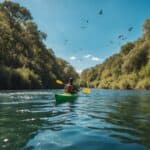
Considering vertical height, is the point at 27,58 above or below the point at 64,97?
above

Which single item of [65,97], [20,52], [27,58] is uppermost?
[20,52]

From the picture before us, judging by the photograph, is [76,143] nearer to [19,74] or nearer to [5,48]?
[19,74]

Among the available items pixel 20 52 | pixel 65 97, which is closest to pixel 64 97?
pixel 65 97

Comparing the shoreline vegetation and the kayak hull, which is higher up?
the shoreline vegetation

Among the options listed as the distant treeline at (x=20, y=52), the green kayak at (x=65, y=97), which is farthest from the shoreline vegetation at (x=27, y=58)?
the green kayak at (x=65, y=97)

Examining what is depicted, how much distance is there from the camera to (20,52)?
76.1 meters

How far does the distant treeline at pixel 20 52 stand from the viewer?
53.7m

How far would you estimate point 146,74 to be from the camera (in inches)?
3255

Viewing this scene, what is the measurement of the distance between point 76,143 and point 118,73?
11127cm

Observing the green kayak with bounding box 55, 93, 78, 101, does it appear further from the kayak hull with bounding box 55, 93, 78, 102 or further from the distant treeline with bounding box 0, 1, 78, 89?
the distant treeline with bounding box 0, 1, 78, 89

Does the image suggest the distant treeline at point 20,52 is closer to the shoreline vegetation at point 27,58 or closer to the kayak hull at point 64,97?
the shoreline vegetation at point 27,58

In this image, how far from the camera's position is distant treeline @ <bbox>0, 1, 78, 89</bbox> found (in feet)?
176

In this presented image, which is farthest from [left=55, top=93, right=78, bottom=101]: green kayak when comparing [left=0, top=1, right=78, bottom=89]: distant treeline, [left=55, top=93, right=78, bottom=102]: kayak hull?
[left=0, top=1, right=78, bottom=89]: distant treeline

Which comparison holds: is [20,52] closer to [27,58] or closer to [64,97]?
[27,58]
